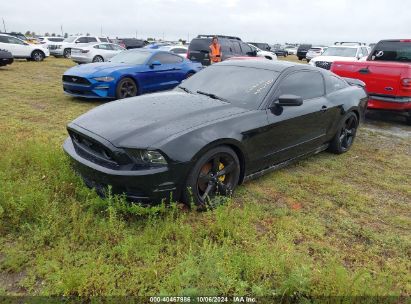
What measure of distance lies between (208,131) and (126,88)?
227 inches

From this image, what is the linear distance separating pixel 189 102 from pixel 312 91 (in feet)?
6.38

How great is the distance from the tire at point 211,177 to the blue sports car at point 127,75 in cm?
546

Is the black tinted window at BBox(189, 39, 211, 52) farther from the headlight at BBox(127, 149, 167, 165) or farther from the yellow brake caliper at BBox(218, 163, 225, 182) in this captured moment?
the headlight at BBox(127, 149, 167, 165)

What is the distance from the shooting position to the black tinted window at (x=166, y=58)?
9.40 metres

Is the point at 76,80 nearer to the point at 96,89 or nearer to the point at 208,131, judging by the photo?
the point at 96,89

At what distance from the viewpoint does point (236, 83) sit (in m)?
4.44

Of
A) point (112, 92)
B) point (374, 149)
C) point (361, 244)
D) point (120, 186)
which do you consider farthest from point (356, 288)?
point (112, 92)

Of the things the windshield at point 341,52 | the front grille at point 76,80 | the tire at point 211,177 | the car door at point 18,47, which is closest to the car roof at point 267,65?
the tire at point 211,177

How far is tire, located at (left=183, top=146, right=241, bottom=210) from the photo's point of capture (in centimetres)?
334

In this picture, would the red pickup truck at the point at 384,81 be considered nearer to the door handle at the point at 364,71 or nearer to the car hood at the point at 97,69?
the door handle at the point at 364,71

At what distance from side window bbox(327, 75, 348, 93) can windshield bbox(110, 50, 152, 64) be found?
17.4ft

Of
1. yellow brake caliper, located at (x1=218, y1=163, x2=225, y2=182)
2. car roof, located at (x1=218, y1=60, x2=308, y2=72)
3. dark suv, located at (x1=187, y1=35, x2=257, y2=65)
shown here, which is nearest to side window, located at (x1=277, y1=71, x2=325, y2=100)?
car roof, located at (x1=218, y1=60, x2=308, y2=72)

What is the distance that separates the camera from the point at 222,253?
277cm

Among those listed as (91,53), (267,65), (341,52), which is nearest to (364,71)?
(267,65)
